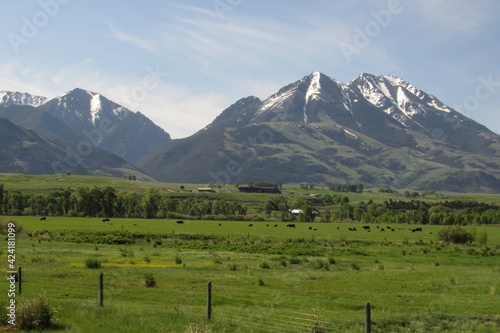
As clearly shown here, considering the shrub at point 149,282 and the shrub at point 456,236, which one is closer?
the shrub at point 149,282

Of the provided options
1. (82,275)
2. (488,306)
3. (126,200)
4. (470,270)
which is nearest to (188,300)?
(82,275)

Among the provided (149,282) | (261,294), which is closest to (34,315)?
(149,282)

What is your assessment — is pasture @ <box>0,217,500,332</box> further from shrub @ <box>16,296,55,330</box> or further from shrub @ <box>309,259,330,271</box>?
shrub @ <box>16,296,55,330</box>

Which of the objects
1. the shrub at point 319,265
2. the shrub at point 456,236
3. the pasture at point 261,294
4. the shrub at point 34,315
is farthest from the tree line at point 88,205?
the shrub at point 34,315

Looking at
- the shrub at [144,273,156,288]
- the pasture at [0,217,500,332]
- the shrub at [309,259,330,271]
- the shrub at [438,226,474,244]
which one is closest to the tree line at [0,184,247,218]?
the shrub at [438,226,474,244]

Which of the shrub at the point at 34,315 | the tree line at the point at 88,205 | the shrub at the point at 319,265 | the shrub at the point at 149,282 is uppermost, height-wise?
the tree line at the point at 88,205

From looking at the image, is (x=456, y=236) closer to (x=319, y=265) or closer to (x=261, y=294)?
(x=319, y=265)

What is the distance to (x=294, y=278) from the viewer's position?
3881cm

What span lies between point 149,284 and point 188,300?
5.70 metres

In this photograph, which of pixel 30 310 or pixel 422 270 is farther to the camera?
pixel 422 270

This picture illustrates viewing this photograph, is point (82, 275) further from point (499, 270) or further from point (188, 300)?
point (499, 270)

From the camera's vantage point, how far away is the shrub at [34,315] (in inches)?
760

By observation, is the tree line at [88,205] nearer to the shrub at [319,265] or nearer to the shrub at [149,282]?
the shrub at [319,265]

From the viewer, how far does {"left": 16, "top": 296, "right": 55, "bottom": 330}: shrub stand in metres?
19.3
